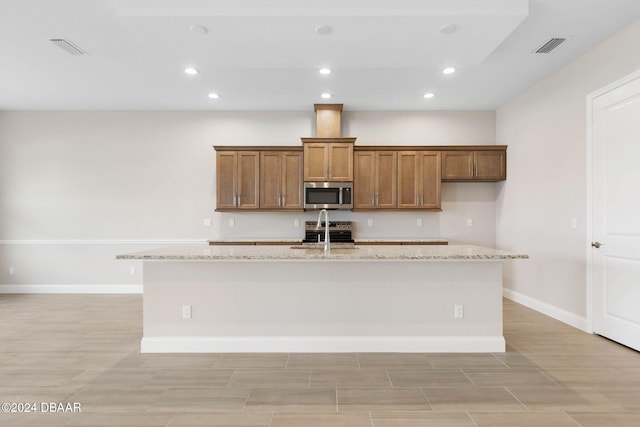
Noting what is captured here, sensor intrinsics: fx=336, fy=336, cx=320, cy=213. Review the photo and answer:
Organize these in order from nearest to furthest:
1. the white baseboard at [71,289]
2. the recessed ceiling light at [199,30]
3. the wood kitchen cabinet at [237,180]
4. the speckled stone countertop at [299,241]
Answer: the recessed ceiling light at [199,30] → the speckled stone countertop at [299,241] → the wood kitchen cabinet at [237,180] → the white baseboard at [71,289]

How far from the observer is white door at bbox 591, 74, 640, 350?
3062mm

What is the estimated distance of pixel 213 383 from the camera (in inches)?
97.0

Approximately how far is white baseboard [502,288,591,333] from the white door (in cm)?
20

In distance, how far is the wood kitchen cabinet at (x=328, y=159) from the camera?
5.07 metres

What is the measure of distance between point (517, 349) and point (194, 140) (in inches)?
207

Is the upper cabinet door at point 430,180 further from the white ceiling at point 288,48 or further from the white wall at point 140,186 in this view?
the white ceiling at point 288,48

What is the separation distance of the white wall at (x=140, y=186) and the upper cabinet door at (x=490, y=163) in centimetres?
41

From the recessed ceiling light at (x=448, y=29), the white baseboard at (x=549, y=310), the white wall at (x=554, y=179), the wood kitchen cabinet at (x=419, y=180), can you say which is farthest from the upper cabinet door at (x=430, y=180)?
the recessed ceiling light at (x=448, y=29)

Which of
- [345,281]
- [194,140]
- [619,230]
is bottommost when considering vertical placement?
[345,281]

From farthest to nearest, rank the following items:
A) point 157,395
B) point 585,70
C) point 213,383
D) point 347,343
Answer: point 585,70, point 347,343, point 213,383, point 157,395

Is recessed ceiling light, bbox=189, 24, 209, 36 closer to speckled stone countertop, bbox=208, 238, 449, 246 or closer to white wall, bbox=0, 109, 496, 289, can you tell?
white wall, bbox=0, 109, 496, 289

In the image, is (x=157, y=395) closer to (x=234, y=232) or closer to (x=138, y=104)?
(x=234, y=232)

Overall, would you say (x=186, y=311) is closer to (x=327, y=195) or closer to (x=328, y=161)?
(x=327, y=195)

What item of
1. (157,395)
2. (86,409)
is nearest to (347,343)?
(157,395)
